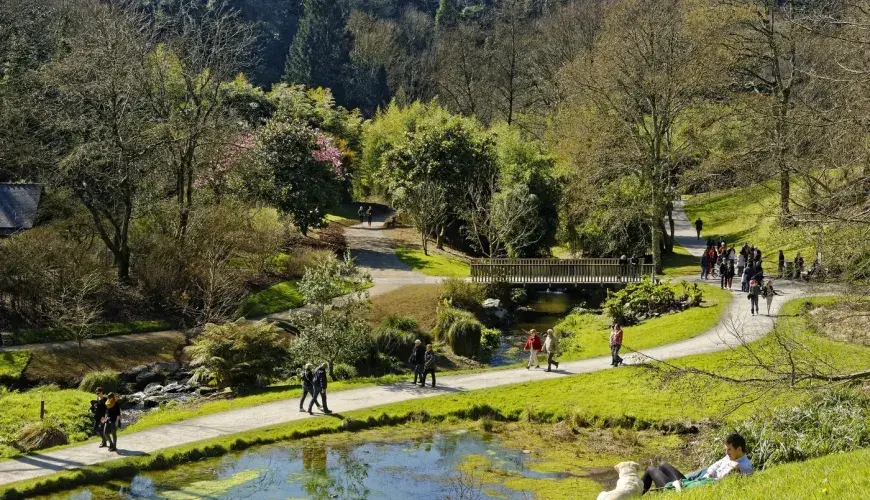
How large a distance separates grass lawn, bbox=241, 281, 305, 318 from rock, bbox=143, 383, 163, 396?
8.20 m

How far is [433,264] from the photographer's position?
49125mm

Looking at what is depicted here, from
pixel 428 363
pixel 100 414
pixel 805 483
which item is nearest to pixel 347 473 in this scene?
pixel 100 414

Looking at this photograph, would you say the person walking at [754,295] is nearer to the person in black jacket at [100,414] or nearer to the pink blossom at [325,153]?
the person in black jacket at [100,414]

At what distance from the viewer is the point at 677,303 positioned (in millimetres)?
35781

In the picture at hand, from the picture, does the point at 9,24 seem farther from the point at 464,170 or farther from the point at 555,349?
the point at 555,349

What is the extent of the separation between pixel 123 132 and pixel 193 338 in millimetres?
11418

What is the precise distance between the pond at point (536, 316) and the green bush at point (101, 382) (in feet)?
44.8

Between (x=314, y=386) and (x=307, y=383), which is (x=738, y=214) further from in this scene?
(x=314, y=386)

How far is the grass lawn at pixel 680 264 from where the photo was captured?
149ft

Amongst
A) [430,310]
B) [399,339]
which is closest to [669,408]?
[399,339]

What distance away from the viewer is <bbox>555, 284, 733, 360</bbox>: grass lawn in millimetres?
30516

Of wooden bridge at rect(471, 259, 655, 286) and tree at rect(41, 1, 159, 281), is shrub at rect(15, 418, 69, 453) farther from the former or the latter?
wooden bridge at rect(471, 259, 655, 286)

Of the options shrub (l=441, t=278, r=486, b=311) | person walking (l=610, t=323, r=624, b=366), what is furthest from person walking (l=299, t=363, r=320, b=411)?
shrub (l=441, t=278, r=486, b=311)

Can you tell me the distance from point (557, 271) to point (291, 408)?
2115 cm
